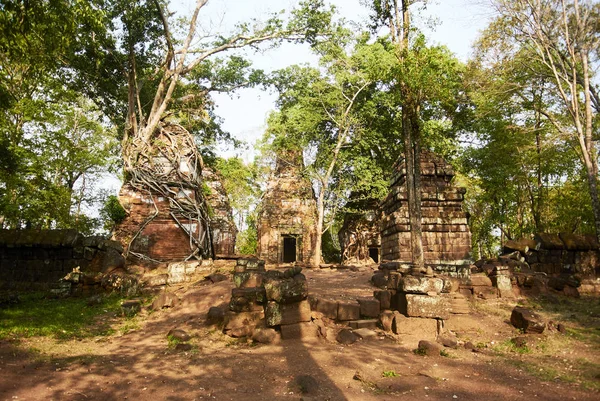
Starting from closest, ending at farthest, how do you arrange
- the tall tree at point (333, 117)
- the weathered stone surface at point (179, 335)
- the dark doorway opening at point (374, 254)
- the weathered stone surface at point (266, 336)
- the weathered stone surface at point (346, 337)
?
the weathered stone surface at point (346, 337), the weathered stone surface at point (266, 336), the weathered stone surface at point (179, 335), the tall tree at point (333, 117), the dark doorway opening at point (374, 254)

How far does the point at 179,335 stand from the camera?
22.1 ft

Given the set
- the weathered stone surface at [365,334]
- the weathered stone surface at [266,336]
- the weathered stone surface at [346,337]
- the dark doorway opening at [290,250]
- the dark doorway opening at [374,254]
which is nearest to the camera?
the weathered stone surface at [346,337]

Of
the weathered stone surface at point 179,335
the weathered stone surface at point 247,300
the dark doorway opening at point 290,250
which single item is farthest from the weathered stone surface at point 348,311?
the dark doorway opening at point 290,250

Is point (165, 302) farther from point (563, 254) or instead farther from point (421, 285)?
point (563, 254)

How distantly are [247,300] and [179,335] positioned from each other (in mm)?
1330

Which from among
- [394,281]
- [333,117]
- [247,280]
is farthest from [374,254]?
[247,280]

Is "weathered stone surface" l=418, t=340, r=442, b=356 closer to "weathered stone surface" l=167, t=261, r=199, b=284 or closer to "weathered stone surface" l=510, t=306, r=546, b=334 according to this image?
"weathered stone surface" l=510, t=306, r=546, b=334

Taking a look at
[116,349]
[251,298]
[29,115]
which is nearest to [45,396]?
[116,349]

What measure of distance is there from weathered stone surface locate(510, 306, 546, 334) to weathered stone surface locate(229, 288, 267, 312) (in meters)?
4.72

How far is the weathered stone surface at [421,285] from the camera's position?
682cm

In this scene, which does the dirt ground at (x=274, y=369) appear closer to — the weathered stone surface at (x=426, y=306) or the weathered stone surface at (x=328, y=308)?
the weathered stone surface at (x=426, y=306)

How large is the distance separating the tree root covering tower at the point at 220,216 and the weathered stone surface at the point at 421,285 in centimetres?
1767

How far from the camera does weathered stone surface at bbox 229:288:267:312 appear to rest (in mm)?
7094

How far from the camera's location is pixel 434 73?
10.2 meters
